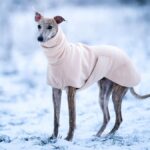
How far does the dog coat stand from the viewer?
297 inches

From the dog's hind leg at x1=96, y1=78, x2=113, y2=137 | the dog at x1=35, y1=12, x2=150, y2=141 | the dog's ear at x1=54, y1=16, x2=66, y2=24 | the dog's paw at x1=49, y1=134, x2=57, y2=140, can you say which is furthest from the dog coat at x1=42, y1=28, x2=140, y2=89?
the dog's paw at x1=49, y1=134, x2=57, y2=140

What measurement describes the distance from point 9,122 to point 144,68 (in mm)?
6848

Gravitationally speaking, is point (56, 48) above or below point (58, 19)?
below

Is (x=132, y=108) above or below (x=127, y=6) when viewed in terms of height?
below

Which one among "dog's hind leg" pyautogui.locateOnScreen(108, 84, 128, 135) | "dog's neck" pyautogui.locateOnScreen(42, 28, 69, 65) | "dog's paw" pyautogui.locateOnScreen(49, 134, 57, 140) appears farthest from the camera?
"dog's hind leg" pyautogui.locateOnScreen(108, 84, 128, 135)

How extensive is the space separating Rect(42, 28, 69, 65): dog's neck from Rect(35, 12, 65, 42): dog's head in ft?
0.21

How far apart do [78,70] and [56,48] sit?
42cm

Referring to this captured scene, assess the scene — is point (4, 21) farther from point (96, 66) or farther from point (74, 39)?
point (96, 66)

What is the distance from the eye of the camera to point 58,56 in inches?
296

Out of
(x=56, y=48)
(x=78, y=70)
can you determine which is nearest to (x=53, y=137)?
(x=78, y=70)

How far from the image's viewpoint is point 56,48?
7.52m

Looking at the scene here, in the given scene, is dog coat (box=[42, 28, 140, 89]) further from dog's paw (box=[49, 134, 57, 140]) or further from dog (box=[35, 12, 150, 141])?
dog's paw (box=[49, 134, 57, 140])

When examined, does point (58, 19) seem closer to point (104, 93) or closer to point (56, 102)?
point (56, 102)

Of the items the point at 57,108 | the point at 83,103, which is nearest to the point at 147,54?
the point at 83,103
